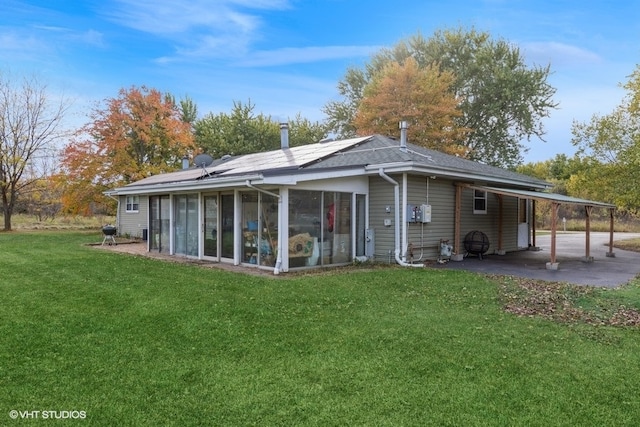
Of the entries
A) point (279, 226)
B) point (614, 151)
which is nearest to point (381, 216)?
point (279, 226)

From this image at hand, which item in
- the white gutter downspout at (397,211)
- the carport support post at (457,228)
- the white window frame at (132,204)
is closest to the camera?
the white gutter downspout at (397,211)

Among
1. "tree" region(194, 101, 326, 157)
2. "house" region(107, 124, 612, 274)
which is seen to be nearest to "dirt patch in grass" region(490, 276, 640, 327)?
"house" region(107, 124, 612, 274)

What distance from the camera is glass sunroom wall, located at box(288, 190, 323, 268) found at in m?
9.53

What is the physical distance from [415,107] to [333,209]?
1491 cm

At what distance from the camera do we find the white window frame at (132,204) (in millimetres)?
21391

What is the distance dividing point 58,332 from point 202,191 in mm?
7142

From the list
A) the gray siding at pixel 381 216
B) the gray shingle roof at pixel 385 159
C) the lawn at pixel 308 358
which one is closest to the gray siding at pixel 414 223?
the gray siding at pixel 381 216

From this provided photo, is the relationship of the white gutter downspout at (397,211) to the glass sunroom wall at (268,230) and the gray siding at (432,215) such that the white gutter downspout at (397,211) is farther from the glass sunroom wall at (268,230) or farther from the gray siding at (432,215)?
the glass sunroom wall at (268,230)

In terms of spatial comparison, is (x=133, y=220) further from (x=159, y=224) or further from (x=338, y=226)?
(x=338, y=226)

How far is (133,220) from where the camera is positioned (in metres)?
21.5

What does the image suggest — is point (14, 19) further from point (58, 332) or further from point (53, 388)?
point (53, 388)

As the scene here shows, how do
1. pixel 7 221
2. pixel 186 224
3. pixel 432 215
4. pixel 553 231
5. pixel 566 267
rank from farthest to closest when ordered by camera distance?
pixel 7 221
pixel 186 224
pixel 432 215
pixel 566 267
pixel 553 231

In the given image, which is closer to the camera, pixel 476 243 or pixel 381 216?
pixel 381 216

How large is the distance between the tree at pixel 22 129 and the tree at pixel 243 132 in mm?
8894
